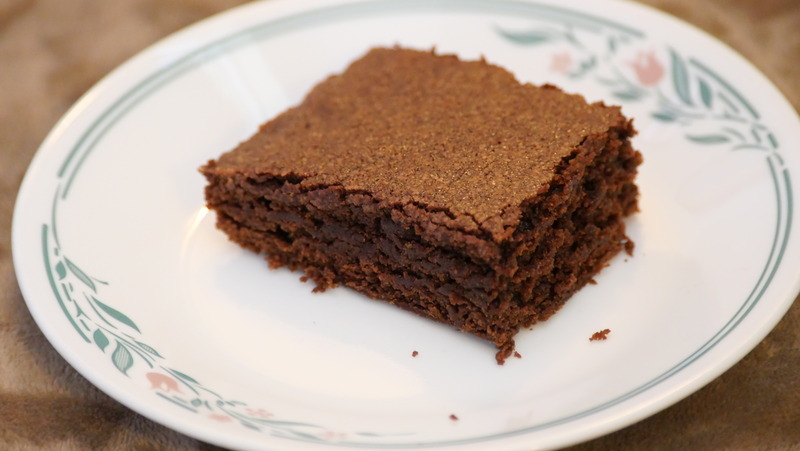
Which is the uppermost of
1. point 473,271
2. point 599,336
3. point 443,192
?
point 443,192

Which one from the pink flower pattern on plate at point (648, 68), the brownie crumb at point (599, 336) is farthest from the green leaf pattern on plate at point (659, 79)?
the brownie crumb at point (599, 336)

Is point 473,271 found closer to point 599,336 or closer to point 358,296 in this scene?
point 599,336

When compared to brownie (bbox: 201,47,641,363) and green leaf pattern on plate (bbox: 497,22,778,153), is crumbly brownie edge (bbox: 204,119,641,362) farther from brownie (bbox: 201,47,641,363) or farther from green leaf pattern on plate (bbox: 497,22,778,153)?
green leaf pattern on plate (bbox: 497,22,778,153)

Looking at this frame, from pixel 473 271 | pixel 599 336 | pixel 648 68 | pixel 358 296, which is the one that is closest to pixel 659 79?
pixel 648 68

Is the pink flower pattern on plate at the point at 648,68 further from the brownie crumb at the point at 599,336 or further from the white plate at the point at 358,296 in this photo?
the brownie crumb at the point at 599,336

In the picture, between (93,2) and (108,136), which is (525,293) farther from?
(93,2)

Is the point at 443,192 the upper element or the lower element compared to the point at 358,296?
upper

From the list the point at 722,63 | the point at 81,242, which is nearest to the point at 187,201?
the point at 81,242

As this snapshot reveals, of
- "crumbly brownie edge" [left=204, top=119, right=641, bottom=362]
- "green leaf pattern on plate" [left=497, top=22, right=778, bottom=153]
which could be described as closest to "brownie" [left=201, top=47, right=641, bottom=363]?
"crumbly brownie edge" [left=204, top=119, right=641, bottom=362]
